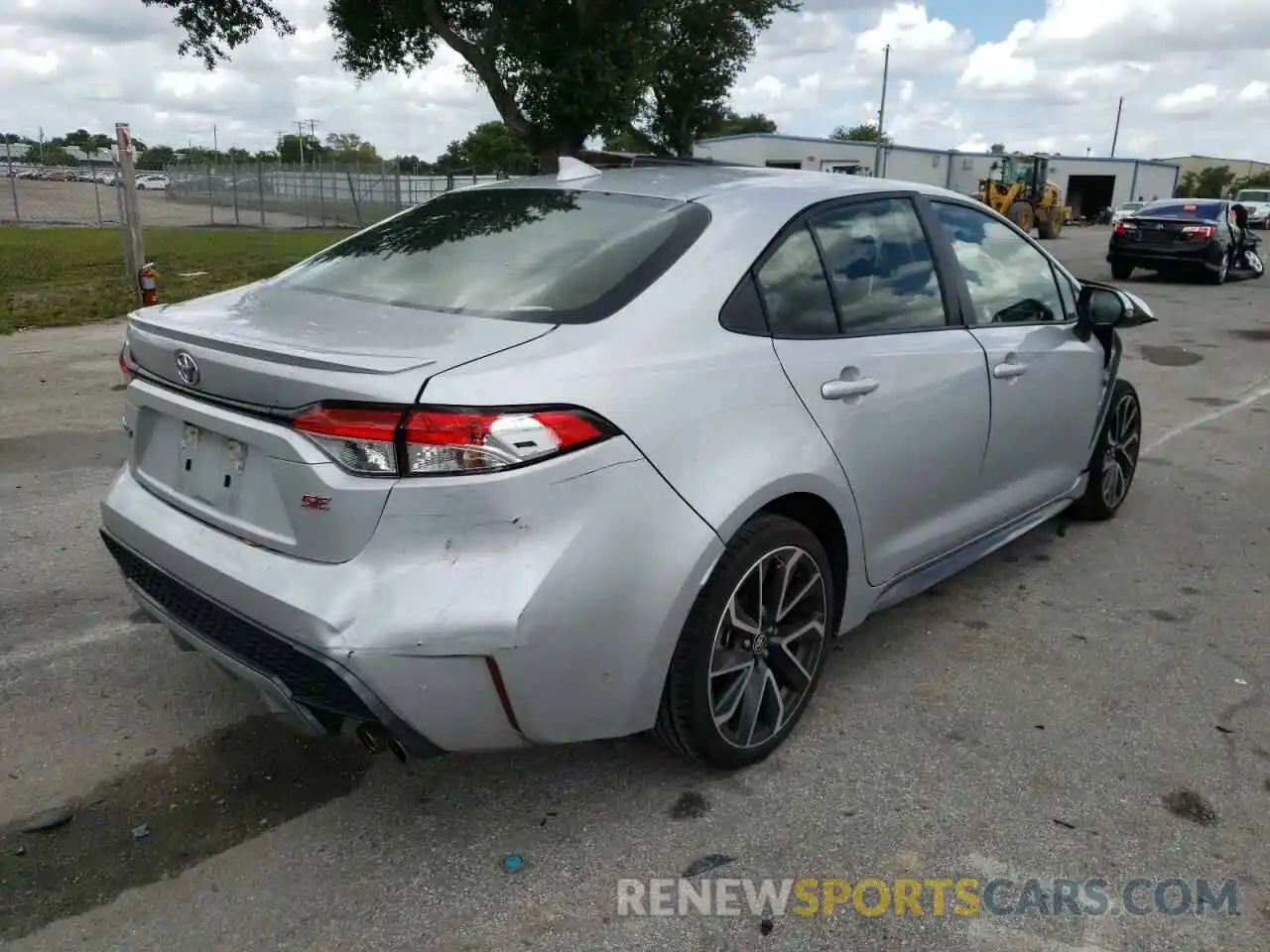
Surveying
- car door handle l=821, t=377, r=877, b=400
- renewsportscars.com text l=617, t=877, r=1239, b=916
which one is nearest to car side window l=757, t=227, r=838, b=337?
car door handle l=821, t=377, r=877, b=400

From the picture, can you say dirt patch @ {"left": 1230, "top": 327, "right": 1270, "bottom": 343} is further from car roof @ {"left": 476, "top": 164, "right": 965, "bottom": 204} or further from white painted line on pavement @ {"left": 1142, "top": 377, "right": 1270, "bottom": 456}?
car roof @ {"left": 476, "top": 164, "right": 965, "bottom": 204}

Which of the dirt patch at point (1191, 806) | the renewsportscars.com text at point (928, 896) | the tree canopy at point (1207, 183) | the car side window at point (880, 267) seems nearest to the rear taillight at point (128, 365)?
the renewsportscars.com text at point (928, 896)

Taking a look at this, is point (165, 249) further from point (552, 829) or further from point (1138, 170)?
point (1138, 170)

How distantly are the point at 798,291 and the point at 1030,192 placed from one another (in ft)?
104

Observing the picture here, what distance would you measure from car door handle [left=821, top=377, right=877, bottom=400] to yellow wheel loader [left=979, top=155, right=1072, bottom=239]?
29.1 metres

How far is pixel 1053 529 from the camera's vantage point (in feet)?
16.6

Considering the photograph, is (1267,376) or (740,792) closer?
(740,792)

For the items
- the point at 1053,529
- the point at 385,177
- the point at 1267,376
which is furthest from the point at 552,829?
the point at 385,177

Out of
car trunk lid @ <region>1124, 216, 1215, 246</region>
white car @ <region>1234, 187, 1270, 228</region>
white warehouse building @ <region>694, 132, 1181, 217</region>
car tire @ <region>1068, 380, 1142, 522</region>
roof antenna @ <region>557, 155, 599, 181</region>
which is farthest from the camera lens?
white warehouse building @ <region>694, 132, 1181, 217</region>

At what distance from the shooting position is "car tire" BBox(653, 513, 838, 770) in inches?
103

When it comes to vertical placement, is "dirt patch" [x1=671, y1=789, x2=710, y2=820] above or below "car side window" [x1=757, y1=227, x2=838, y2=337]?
below

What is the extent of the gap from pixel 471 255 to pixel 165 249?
18.9 metres

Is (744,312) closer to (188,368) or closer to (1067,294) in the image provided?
(188,368)

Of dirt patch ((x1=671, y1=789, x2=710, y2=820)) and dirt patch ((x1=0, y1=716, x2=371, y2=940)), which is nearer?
dirt patch ((x1=0, y1=716, x2=371, y2=940))
